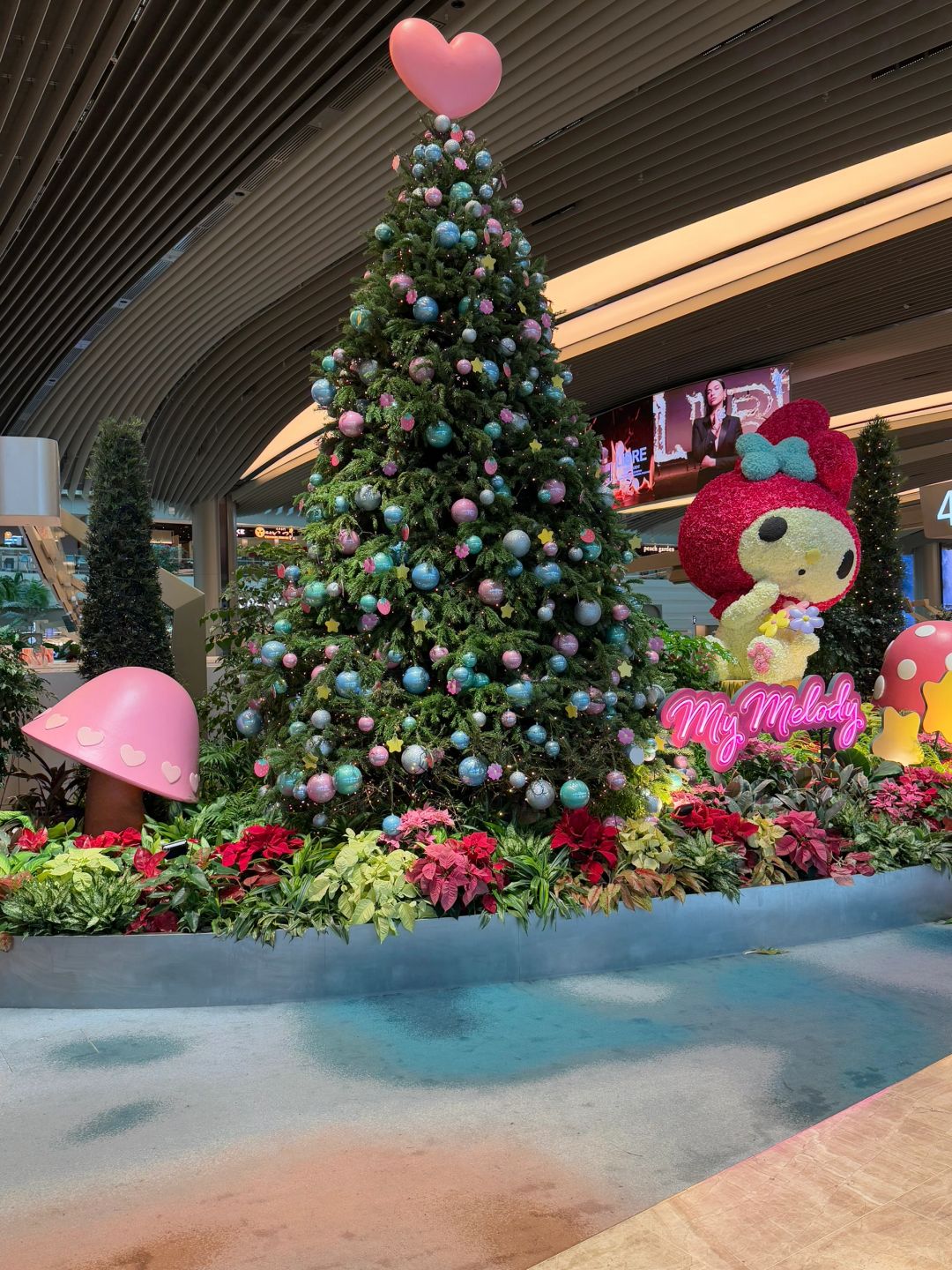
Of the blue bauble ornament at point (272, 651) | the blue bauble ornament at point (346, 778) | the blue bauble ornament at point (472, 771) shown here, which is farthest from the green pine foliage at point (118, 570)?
the blue bauble ornament at point (472, 771)

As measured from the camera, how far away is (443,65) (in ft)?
15.2

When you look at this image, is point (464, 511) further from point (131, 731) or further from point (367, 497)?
point (131, 731)

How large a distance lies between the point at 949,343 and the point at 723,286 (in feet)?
13.5

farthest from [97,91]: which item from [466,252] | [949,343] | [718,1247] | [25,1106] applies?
[949,343]

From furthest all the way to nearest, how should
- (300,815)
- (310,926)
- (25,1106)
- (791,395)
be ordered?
1. (791,395)
2. (300,815)
3. (310,926)
4. (25,1106)

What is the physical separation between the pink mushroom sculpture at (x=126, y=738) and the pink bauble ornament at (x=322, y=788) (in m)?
0.72

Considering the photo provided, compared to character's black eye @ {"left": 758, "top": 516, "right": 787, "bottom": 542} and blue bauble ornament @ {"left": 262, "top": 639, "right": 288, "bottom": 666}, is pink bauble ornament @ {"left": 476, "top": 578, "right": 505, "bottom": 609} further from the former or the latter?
character's black eye @ {"left": 758, "top": 516, "right": 787, "bottom": 542}

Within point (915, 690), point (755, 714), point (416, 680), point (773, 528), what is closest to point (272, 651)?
point (416, 680)

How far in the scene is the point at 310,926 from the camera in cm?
372

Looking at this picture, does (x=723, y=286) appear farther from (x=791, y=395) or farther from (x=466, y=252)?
(x=466, y=252)

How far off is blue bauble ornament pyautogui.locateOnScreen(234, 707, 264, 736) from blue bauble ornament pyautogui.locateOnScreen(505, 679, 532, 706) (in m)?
1.28

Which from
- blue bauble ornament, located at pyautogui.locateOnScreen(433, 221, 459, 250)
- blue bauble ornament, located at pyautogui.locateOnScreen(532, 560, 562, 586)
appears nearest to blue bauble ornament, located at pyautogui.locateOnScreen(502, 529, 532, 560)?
blue bauble ornament, located at pyautogui.locateOnScreen(532, 560, 562, 586)

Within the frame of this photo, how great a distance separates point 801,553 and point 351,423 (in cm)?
417

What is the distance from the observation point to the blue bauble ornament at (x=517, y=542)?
4.34 m
